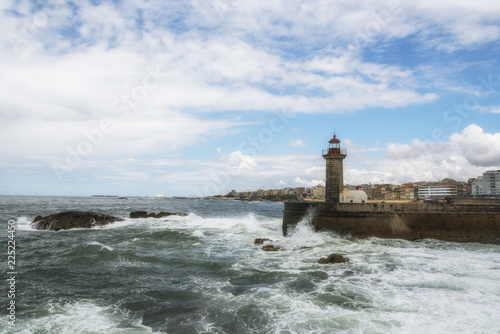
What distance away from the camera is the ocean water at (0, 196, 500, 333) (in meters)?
7.48

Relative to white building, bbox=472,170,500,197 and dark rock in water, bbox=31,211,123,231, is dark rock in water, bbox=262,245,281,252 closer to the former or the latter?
dark rock in water, bbox=31,211,123,231

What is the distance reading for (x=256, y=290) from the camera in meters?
10.0

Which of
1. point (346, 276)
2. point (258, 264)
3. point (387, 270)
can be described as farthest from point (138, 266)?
point (387, 270)

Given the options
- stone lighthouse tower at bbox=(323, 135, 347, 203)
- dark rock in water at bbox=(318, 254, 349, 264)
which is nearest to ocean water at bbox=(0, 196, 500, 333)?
dark rock in water at bbox=(318, 254, 349, 264)

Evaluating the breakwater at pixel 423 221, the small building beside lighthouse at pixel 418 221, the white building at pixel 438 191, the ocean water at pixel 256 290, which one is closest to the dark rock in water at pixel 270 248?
the ocean water at pixel 256 290

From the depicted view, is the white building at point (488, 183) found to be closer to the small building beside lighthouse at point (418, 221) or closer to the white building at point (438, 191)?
the white building at point (438, 191)

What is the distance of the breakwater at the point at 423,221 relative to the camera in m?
18.7

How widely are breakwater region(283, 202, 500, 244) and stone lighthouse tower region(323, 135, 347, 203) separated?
129 inches

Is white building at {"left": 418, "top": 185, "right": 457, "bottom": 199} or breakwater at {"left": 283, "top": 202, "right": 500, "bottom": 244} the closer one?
breakwater at {"left": 283, "top": 202, "right": 500, "bottom": 244}

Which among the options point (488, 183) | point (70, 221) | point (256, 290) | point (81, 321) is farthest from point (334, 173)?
point (488, 183)

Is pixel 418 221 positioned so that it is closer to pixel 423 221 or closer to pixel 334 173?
pixel 423 221

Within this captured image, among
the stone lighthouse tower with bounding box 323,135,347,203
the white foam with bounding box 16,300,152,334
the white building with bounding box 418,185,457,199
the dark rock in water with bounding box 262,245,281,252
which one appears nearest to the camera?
the white foam with bounding box 16,300,152,334

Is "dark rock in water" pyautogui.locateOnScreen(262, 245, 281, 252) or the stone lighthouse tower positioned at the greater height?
the stone lighthouse tower

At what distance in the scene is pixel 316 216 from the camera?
19875 mm
